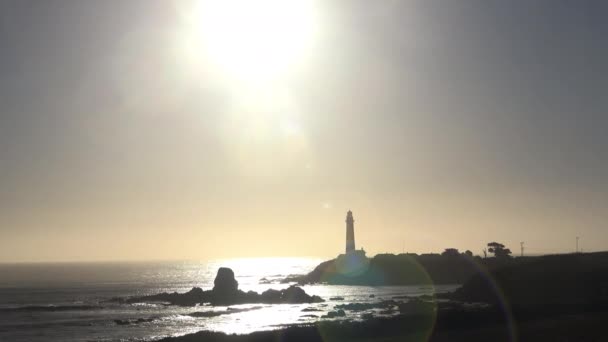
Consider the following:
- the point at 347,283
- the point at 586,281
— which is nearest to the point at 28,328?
the point at 586,281

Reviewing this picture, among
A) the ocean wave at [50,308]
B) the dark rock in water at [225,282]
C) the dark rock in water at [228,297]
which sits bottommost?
the ocean wave at [50,308]

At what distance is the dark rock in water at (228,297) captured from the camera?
3174 inches

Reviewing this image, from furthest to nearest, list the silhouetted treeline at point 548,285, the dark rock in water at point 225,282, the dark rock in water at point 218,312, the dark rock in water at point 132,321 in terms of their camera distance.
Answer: the dark rock in water at point 225,282
the dark rock in water at point 218,312
the dark rock in water at point 132,321
the silhouetted treeline at point 548,285

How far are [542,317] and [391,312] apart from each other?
15643mm

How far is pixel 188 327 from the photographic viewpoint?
179ft

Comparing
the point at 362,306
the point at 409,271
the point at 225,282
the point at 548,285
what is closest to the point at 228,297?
the point at 225,282

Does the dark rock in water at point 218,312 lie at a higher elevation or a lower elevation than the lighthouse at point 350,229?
lower

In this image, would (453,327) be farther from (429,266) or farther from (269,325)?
(429,266)

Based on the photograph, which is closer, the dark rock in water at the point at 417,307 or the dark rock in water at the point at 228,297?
the dark rock in water at the point at 417,307

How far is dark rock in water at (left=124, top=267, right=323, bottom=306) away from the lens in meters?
80.6

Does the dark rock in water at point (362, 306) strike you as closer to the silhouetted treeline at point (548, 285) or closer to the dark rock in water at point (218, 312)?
the silhouetted treeline at point (548, 285)

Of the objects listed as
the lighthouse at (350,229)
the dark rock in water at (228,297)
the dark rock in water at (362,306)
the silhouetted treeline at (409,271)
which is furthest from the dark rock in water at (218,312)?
the silhouetted treeline at (409,271)

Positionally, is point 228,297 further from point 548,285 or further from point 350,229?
point 548,285

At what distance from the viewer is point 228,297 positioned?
84.8m
